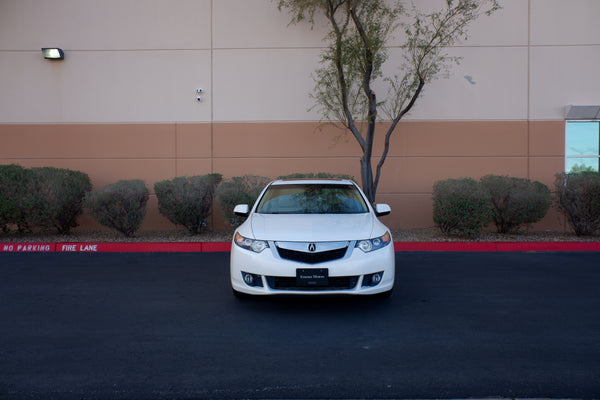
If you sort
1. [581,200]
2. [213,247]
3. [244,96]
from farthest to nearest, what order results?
[244,96]
[581,200]
[213,247]

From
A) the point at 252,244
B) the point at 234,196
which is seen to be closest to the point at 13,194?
the point at 234,196

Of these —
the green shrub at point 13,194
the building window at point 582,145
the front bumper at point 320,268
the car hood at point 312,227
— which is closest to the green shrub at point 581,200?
the building window at point 582,145

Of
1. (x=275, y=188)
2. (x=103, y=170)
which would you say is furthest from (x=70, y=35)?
(x=275, y=188)

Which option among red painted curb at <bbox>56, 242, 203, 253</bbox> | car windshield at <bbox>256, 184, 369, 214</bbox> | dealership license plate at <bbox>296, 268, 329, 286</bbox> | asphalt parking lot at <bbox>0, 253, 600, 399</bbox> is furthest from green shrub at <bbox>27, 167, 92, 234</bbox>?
dealership license plate at <bbox>296, 268, 329, 286</bbox>

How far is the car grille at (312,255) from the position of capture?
508 centimetres

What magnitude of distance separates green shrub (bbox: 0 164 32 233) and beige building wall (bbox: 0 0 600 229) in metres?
1.90

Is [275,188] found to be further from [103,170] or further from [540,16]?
[540,16]

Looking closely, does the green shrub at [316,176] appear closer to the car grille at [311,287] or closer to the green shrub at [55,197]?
the green shrub at [55,197]

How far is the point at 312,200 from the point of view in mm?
6652

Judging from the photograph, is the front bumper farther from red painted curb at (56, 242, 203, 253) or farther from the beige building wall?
the beige building wall

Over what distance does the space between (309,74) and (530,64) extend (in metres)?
5.21

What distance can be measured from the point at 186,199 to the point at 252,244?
197 inches

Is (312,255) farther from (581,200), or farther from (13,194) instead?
(13,194)

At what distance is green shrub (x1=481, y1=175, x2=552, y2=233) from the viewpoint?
979 centimetres
